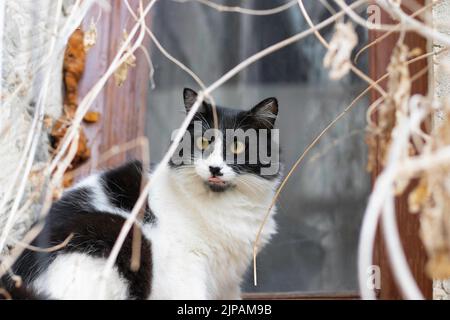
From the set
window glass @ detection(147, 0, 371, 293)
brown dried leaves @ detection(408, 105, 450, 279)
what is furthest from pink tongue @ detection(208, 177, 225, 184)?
brown dried leaves @ detection(408, 105, 450, 279)

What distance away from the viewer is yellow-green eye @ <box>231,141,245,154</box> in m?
2.03

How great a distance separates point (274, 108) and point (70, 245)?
0.86 m

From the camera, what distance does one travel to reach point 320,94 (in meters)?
2.69

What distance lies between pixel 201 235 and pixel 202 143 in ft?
1.11

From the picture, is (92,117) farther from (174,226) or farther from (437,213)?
(437,213)

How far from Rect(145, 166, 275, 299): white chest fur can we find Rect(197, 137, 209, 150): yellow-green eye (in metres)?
0.12

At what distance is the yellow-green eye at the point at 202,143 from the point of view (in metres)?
2.05

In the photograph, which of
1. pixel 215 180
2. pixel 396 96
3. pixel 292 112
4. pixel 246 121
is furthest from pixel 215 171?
pixel 396 96

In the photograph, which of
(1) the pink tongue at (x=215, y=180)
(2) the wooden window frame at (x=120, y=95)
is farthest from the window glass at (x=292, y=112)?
(1) the pink tongue at (x=215, y=180)

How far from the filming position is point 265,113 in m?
2.08

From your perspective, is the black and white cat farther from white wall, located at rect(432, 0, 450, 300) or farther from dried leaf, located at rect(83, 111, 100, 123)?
white wall, located at rect(432, 0, 450, 300)

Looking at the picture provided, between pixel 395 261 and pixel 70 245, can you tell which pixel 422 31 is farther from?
pixel 70 245
